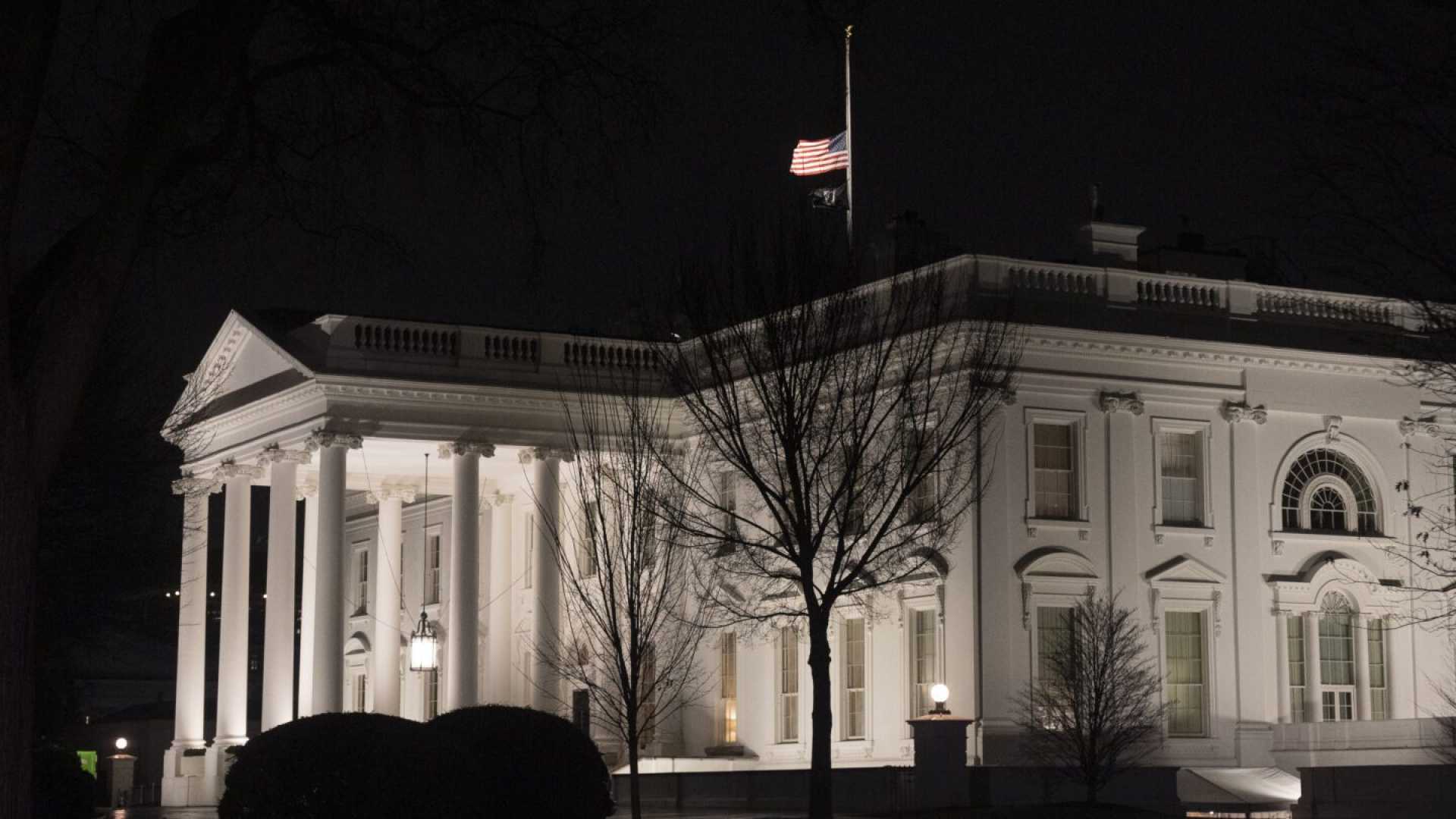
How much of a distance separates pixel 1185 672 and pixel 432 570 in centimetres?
2328

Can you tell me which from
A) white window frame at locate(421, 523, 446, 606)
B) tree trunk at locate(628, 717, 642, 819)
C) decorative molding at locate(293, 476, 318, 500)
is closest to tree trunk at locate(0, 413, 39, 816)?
tree trunk at locate(628, 717, 642, 819)

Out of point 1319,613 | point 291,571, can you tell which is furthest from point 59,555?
point 1319,613

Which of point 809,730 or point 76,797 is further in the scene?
point 809,730

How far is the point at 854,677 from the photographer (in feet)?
143

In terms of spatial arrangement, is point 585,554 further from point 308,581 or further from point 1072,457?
point 1072,457

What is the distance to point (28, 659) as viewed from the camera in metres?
9.87

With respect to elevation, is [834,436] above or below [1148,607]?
above

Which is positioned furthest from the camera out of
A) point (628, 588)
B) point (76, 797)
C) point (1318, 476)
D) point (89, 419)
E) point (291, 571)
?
point (291, 571)

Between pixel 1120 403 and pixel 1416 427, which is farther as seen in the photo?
pixel 1416 427

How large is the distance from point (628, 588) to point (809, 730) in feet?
35.4

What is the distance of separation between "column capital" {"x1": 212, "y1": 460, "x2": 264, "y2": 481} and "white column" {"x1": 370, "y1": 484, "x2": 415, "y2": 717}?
462 centimetres

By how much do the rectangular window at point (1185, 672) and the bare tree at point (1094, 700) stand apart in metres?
0.87

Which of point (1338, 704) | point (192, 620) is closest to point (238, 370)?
point (192, 620)

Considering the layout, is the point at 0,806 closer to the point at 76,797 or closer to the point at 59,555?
the point at 76,797
